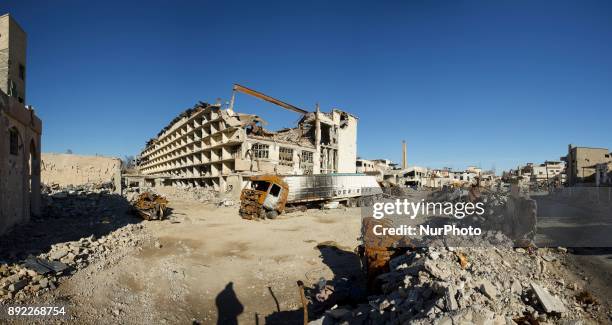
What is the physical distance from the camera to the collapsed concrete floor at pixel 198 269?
309 inches

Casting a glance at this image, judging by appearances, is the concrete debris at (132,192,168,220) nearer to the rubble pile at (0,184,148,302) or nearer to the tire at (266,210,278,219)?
the rubble pile at (0,184,148,302)

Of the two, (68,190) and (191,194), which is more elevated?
(68,190)

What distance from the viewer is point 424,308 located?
5.47m

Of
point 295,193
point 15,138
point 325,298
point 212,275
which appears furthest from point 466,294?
point 295,193

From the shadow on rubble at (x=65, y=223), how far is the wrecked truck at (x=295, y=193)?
698cm

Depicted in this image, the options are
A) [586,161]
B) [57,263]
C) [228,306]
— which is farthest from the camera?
[586,161]

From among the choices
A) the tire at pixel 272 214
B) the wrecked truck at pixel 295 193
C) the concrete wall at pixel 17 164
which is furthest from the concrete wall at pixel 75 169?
the tire at pixel 272 214

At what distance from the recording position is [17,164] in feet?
42.7

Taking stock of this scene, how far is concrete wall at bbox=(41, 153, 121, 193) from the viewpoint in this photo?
5388 cm

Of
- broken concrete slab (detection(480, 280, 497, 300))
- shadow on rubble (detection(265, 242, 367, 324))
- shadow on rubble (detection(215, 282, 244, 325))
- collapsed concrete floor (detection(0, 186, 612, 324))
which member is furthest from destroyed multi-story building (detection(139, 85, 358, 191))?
broken concrete slab (detection(480, 280, 497, 300))

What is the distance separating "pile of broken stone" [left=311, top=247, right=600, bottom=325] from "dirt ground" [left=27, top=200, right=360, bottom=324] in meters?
2.82

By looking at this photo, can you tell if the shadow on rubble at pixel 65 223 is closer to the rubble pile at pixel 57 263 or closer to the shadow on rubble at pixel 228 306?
the rubble pile at pixel 57 263

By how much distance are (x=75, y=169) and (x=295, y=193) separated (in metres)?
54.4

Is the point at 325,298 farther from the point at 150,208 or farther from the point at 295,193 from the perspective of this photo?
the point at 295,193
